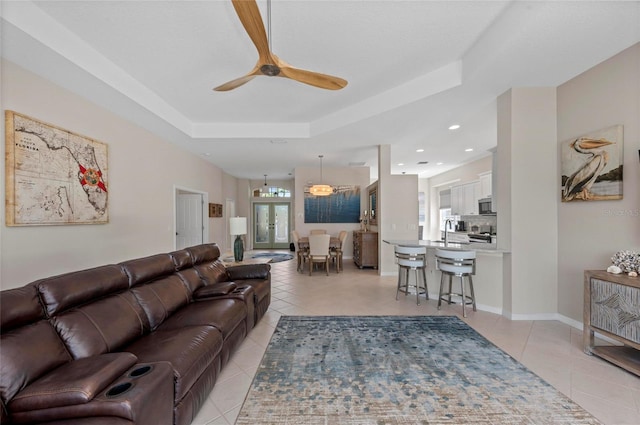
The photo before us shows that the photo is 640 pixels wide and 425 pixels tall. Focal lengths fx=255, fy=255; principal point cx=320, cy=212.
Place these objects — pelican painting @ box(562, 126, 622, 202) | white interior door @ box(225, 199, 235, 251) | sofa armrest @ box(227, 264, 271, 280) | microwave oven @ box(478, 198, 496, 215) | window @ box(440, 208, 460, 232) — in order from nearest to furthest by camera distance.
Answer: pelican painting @ box(562, 126, 622, 202) → sofa armrest @ box(227, 264, 271, 280) → microwave oven @ box(478, 198, 496, 215) → window @ box(440, 208, 460, 232) → white interior door @ box(225, 199, 235, 251)

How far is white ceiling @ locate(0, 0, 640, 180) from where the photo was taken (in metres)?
2.15

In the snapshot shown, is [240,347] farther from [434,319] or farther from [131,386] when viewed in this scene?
[434,319]

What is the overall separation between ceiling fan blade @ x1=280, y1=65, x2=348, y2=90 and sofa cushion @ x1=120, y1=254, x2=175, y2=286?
2.13 metres

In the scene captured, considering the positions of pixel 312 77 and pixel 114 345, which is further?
pixel 312 77

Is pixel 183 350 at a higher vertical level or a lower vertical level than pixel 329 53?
lower

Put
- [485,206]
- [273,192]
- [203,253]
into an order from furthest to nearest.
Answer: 1. [273,192]
2. [485,206]
3. [203,253]

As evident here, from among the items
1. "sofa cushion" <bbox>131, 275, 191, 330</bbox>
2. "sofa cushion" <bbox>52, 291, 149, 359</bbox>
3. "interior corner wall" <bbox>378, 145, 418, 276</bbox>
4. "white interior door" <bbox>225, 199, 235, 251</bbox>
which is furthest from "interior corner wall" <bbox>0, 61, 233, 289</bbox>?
"interior corner wall" <bbox>378, 145, 418, 276</bbox>

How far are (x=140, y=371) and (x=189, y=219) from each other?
6229 millimetres

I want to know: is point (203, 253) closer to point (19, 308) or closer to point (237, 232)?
point (237, 232)

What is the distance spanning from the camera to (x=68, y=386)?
1.11 m

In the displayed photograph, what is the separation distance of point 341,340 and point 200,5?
3364 mm

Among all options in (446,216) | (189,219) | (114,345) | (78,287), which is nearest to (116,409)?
(114,345)

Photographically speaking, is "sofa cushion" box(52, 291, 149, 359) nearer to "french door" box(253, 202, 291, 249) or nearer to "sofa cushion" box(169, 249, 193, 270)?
"sofa cushion" box(169, 249, 193, 270)

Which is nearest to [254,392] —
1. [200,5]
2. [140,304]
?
[140,304]
